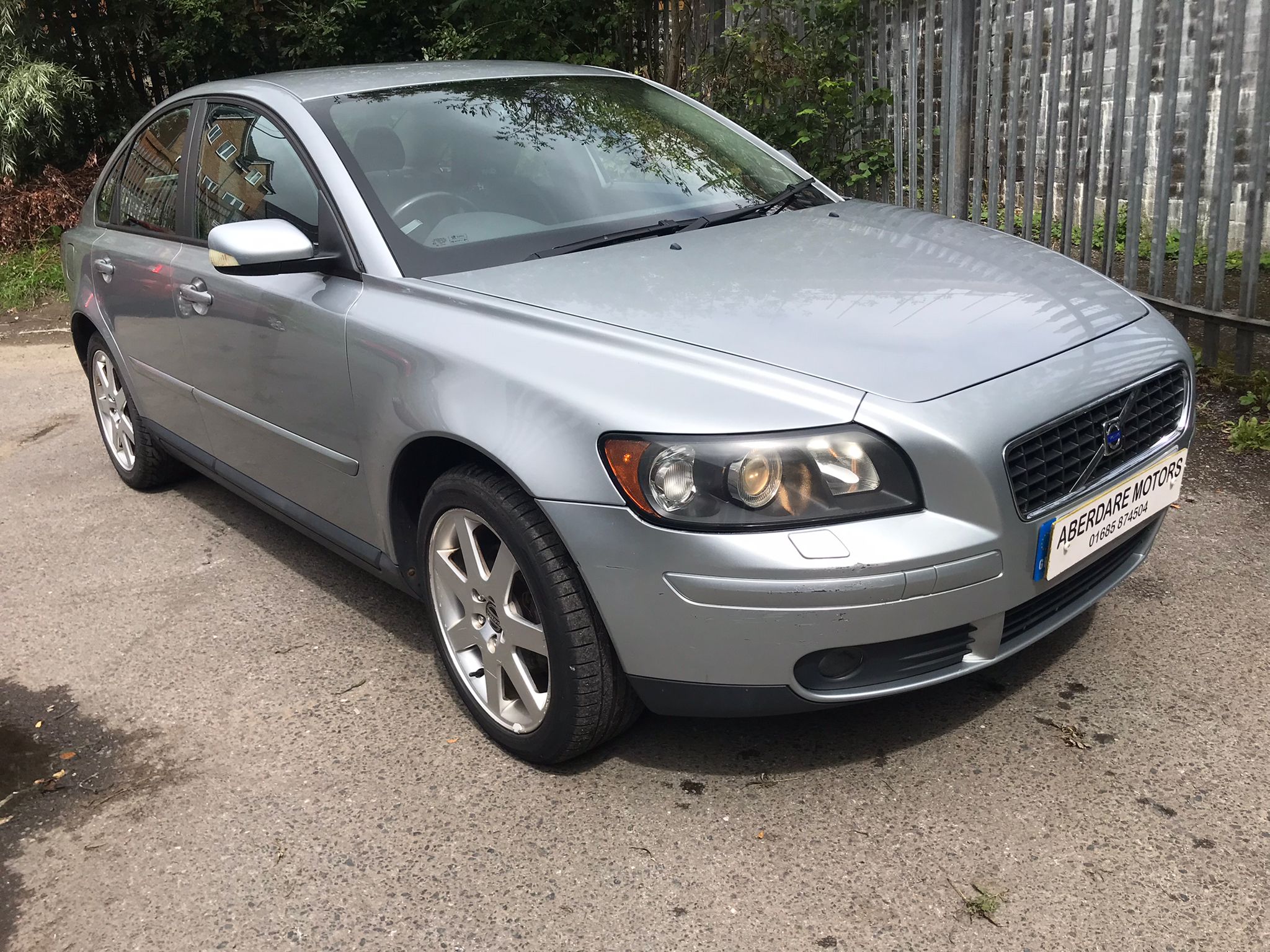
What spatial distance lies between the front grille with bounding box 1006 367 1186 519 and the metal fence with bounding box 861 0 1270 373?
2.28 m

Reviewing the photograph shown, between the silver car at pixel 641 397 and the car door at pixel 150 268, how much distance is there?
165mm

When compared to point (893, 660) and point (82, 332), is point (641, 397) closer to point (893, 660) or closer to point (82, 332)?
point (893, 660)

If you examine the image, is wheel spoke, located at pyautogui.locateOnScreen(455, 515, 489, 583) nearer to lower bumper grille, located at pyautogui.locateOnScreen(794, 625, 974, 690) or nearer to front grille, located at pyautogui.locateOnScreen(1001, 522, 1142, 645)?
lower bumper grille, located at pyautogui.locateOnScreen(794, 625, 974, 690)

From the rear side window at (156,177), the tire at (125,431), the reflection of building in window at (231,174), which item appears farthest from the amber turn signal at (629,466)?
the tire at (125,431)

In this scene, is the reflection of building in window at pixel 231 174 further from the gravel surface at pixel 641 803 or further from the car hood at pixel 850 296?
the gravel surface at pixel 641 803

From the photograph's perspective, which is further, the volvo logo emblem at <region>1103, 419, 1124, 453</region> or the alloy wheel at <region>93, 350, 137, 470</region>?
the alloy wheel at <region>93, 350, 137, 470</region>

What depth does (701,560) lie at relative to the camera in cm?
228

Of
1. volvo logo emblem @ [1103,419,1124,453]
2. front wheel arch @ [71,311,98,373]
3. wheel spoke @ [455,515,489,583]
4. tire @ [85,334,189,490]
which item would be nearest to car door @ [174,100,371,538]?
wheel spoke @ [455,515,489,583]

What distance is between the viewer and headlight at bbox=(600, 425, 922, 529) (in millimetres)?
2270

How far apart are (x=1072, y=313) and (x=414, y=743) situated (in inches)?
75.8

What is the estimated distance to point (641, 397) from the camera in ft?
7.75

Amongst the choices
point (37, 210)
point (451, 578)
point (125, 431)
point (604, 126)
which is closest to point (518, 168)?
point (604, 126)

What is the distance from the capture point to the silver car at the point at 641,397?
2.29 metres

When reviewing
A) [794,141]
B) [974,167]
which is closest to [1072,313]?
[974,167]
